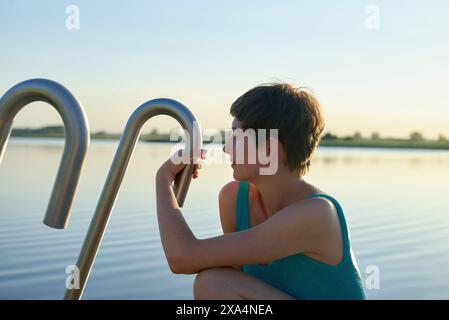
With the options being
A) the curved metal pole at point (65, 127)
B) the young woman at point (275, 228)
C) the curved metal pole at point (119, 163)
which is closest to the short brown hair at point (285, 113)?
the young woman at point (275, 228)

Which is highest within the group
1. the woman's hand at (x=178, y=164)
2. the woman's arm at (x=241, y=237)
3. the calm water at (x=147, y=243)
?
the woman's hand at (x=178, y=164)

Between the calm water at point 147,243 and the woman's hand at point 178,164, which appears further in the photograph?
the calm water at point 147,243

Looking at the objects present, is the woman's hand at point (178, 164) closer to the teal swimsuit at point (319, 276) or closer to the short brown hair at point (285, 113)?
the short brown hair at point (285, 113)

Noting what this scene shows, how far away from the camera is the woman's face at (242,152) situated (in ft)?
5.77

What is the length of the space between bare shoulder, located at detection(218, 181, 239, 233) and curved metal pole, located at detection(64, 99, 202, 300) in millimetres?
587

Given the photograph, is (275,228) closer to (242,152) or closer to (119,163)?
(242,152)

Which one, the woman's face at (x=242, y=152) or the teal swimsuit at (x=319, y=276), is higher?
the woman's face at (x=242, y=152)

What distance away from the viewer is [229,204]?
196cm

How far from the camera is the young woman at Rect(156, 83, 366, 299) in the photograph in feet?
5.47

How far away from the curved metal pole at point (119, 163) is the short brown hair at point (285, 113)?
388 mm

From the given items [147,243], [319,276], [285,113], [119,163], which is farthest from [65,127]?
[147,243]

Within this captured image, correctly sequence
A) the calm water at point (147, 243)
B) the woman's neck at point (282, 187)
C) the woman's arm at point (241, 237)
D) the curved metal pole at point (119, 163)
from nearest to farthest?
the curved metal pole at point (119, 163), the woman's arm at point (241, 237), the woman's neck at point (282, 187), the calm water at point (147, 243)

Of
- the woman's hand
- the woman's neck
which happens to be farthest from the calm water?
the woman's neck

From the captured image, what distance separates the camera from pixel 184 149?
1516mm
